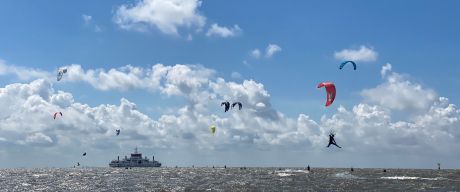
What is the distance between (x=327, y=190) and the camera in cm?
6412

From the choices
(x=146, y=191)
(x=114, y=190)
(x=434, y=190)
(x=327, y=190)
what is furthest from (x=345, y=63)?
(x=114, y=190)

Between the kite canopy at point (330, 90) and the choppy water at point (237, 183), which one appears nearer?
the kite canopy at point (330, 90)

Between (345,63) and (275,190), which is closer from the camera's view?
(345,63)

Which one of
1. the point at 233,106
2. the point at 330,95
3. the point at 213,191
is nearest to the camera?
the point at 330,95

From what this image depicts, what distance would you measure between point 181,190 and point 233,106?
11.9 meters

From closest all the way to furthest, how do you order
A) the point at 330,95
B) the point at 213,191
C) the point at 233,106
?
the point at 330,95 < the point at 213,191 < the point at 233,106

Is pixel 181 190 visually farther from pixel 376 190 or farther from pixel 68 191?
pixel 376 190

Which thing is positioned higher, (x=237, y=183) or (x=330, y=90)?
(x=330, y=90)

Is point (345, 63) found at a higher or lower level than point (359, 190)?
higher

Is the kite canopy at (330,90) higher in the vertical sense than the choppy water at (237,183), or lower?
higher

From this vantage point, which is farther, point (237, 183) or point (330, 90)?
point (237, 183)

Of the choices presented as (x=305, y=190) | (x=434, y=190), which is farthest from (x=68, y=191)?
(x=434, y=190)

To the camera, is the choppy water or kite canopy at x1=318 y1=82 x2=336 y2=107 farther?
the choppy water

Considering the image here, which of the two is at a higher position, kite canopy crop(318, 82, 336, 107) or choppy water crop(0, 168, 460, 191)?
kite canopy crop(318, 82, 336, 107)
